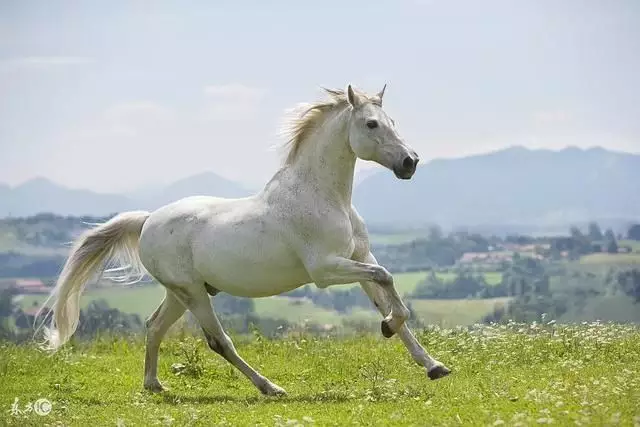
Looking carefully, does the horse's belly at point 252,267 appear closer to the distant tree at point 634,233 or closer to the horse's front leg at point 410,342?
the horse's front leg at point 410,342

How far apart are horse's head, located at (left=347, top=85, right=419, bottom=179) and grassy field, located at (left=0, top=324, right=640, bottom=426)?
1.80 meters

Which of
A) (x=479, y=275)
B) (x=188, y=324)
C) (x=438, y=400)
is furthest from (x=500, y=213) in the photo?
(x=438, y=400)

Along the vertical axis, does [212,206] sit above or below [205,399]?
above

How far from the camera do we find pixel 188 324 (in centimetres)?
1556

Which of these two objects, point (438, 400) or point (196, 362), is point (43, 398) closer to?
point (196, 362)

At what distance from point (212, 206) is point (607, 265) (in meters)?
40.6

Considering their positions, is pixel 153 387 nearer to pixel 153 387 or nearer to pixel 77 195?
pixel 153 387

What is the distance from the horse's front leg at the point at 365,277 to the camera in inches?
358

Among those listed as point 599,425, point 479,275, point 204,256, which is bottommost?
point 479,275

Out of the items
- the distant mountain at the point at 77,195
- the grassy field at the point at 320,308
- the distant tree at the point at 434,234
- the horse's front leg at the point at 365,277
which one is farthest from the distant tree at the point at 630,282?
the distant mountain at the point at 77,195

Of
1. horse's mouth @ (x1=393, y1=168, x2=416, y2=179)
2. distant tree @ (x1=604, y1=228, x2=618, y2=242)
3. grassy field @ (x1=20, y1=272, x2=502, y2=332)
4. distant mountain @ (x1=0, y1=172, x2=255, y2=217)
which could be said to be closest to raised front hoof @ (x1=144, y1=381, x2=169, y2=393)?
horse's mouth @ (x1=393, y1=168, x2=416, y2=179)

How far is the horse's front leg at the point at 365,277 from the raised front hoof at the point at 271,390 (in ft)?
3.70

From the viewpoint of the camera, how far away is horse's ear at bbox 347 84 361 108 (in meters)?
9.57

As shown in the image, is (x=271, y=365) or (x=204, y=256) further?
(x=271, y=365)
